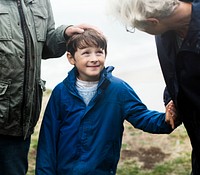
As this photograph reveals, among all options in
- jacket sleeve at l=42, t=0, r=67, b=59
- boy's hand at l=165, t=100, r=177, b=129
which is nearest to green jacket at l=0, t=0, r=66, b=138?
jacket sleeve at l=42, t=0, r=67, b=59

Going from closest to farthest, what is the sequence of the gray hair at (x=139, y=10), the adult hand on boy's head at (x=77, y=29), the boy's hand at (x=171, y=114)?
1. the gray hair at (x=139, y=10)
2. the boy's hand at (x=171, y=114)
3. the adult hand on boy's head at (x=77, y=29)

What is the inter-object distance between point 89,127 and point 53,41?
0.68 m

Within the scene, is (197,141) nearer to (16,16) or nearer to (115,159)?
(115,159)

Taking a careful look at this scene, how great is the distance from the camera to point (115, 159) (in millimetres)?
3227

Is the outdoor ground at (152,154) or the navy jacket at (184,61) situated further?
the outdoor ground at (152,154)

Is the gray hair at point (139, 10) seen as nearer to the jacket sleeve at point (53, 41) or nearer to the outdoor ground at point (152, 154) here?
the jacket sleeve at point (53, 41)

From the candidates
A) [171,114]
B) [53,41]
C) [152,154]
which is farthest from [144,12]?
[152,154]

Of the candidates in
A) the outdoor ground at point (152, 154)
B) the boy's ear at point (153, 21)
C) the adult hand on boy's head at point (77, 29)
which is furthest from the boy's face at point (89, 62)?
the outdoor ground at point (152, 154)

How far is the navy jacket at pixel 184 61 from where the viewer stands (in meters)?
2.39

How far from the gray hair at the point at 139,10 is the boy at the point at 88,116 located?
2.14ft

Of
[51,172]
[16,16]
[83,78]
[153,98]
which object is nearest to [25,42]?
[16,16]

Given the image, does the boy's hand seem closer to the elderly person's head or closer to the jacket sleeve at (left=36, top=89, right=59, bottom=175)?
the elderly person's head

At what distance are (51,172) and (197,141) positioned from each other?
104 centimetres

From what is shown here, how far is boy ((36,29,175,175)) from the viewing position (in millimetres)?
3160
